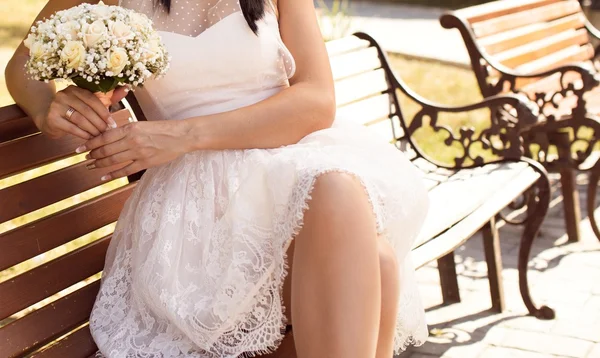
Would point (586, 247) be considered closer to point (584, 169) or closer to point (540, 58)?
point (584, 169)

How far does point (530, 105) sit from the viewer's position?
14.3 feet

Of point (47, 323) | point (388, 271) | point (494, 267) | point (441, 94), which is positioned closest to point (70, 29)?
point (47, 323)

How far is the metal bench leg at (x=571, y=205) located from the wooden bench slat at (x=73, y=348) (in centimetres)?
325

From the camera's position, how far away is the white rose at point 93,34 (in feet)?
7.38

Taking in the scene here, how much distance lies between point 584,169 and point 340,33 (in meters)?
4.07

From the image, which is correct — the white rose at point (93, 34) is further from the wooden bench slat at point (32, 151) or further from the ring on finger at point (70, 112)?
the wooden bench slat at point (32, 151)

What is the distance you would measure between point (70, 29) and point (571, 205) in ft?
11.6

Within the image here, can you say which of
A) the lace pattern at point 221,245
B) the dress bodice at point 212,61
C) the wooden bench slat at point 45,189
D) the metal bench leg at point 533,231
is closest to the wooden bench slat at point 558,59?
the metal bench leg at point 533,231

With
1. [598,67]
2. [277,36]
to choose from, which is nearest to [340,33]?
[598,67]

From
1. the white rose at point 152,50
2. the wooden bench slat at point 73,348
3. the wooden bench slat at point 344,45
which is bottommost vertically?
the wooden bench slat at point 73,348

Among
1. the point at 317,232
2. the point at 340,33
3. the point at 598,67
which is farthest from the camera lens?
the point at 340,33

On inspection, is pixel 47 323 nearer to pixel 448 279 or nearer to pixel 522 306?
pixel 448 279

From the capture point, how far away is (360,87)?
4.43 meters

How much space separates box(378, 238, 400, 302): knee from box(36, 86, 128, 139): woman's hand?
2.78ft
